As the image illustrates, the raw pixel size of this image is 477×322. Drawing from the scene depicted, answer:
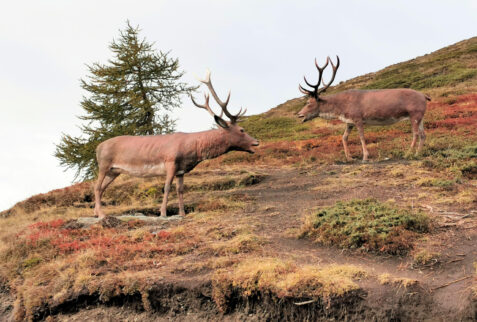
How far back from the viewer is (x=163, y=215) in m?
11.8

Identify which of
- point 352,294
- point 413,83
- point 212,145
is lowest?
point 352,294

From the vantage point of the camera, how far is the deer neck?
12.0 meters

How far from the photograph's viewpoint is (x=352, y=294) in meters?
6.04

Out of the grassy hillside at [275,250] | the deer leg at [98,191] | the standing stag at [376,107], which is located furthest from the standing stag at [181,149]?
the standing stag at [376,107]

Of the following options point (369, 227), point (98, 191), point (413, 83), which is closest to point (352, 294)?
point (369, 227)

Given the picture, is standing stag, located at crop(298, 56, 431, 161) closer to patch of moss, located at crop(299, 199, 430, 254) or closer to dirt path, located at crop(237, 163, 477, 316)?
dirt path, located at crop(237, 163, 477, 316)

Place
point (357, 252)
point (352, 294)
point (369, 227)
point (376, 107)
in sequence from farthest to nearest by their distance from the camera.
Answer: point (376, 107) → point (369, 227) → point (357, 252) → point (352, 294)

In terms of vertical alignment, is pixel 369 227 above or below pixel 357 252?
above

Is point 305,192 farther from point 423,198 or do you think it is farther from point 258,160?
point 258,160

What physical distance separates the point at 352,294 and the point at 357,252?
1.78 metres

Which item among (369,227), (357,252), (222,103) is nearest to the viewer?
(357,252)

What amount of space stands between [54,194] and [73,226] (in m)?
7.41

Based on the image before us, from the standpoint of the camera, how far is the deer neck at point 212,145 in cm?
1198

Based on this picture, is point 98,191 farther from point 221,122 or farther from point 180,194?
point 221,122
